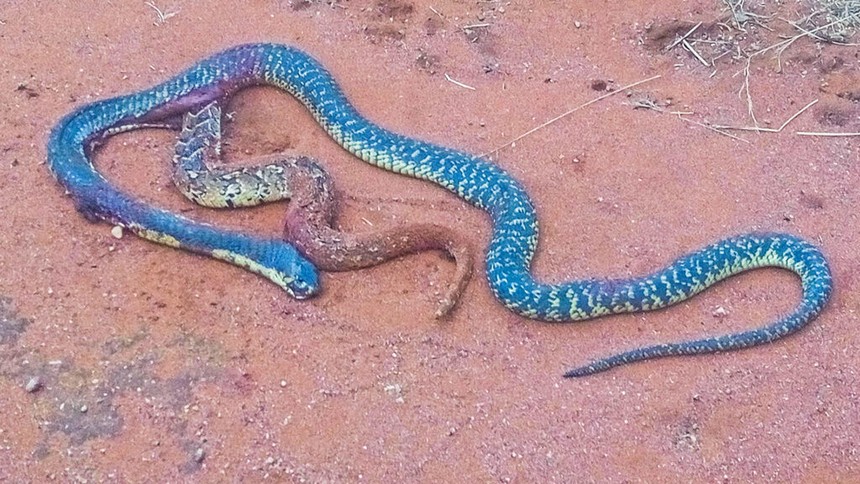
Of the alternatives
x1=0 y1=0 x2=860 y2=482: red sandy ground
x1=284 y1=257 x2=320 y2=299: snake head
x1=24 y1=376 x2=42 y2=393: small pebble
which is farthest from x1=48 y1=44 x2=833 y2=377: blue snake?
x1=24 y1=376 x2=42 y2=393: small pebble

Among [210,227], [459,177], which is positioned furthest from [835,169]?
[210,227]

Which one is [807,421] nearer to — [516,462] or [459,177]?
[516,462]

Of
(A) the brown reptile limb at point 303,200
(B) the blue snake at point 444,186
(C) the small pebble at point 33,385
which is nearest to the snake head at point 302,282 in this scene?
(B) the blue snake at point 444,186

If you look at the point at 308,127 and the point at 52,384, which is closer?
the point at 52,384

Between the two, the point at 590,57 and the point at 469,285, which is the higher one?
the point at 590,57

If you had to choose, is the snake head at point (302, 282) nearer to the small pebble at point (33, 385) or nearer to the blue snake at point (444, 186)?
the blue snake at point (444, 186)

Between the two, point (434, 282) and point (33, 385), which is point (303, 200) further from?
point (33, 385)
